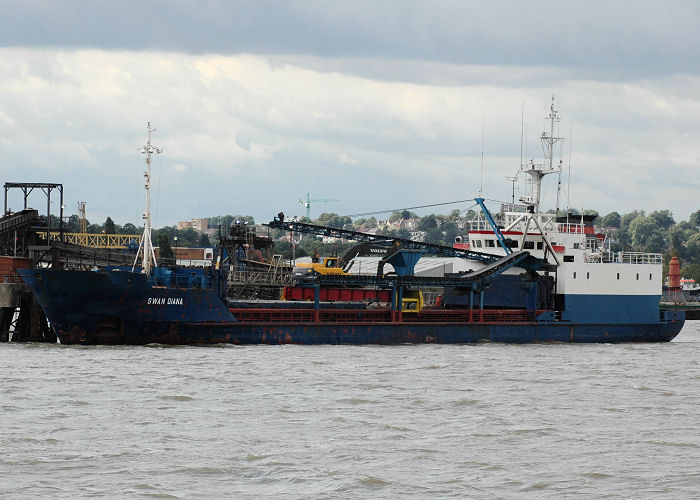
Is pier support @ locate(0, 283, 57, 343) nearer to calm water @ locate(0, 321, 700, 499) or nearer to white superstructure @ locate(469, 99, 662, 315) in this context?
calm water @ locate(0, 321, 700, 499)

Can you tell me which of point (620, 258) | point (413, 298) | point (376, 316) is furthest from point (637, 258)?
point (376, 316)

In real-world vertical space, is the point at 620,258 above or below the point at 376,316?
above

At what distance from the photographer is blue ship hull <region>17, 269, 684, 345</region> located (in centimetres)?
3950

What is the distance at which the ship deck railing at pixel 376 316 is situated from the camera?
44531 millimetres

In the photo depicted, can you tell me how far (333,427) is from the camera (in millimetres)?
25328

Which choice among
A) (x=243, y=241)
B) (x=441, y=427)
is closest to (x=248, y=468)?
(x=441, y=427)

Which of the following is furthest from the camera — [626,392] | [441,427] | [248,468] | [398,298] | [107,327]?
[398,298]

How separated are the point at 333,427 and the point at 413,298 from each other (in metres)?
23.9

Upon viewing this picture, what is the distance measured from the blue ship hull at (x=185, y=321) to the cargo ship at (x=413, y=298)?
0.05m

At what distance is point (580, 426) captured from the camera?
86.3 feet

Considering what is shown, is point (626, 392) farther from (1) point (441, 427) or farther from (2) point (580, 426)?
(1) point (441, 427)

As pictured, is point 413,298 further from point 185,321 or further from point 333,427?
point 333,427

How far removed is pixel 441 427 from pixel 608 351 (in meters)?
24.5

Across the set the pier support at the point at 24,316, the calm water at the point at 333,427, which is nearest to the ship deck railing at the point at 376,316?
the calm water at the point at 333,427
